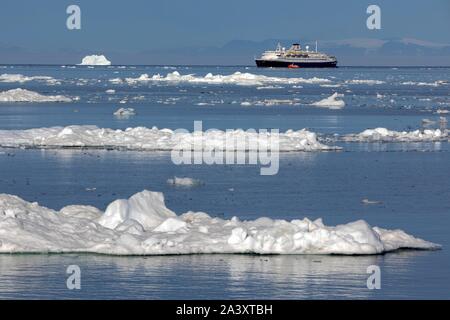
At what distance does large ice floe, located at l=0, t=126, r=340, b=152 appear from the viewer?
114ft

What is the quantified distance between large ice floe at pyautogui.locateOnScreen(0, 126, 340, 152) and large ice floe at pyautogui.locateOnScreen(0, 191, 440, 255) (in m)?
15.6

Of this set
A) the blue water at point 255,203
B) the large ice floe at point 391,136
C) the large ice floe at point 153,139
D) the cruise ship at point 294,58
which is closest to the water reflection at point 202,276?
the blue water at point 255,203

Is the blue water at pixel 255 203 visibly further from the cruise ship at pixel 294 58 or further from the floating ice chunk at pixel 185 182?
the cruise ship at pixel 294 58

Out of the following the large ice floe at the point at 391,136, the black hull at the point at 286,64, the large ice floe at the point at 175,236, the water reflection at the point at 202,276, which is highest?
the black hull at the point at 286,64

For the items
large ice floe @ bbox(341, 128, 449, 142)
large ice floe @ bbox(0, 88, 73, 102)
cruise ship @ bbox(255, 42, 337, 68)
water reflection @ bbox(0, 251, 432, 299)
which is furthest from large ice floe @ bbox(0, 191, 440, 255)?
cruise ship @ bbox(255, 42, 337, 68)

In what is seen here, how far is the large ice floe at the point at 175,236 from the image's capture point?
58.8ft

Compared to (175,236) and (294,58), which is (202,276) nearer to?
(175,236)

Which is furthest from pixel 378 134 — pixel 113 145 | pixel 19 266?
pixel 19 266

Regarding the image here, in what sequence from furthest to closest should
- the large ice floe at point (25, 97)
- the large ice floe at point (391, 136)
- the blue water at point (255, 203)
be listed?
the large ice floe at point (25, 97)
the large ice floe at point (391, 136)
the blue water at point (255, 203)

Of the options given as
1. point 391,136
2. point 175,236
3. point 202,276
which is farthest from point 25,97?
point 202,276

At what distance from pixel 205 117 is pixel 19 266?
121 feet

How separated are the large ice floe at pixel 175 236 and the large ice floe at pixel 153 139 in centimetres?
1564
